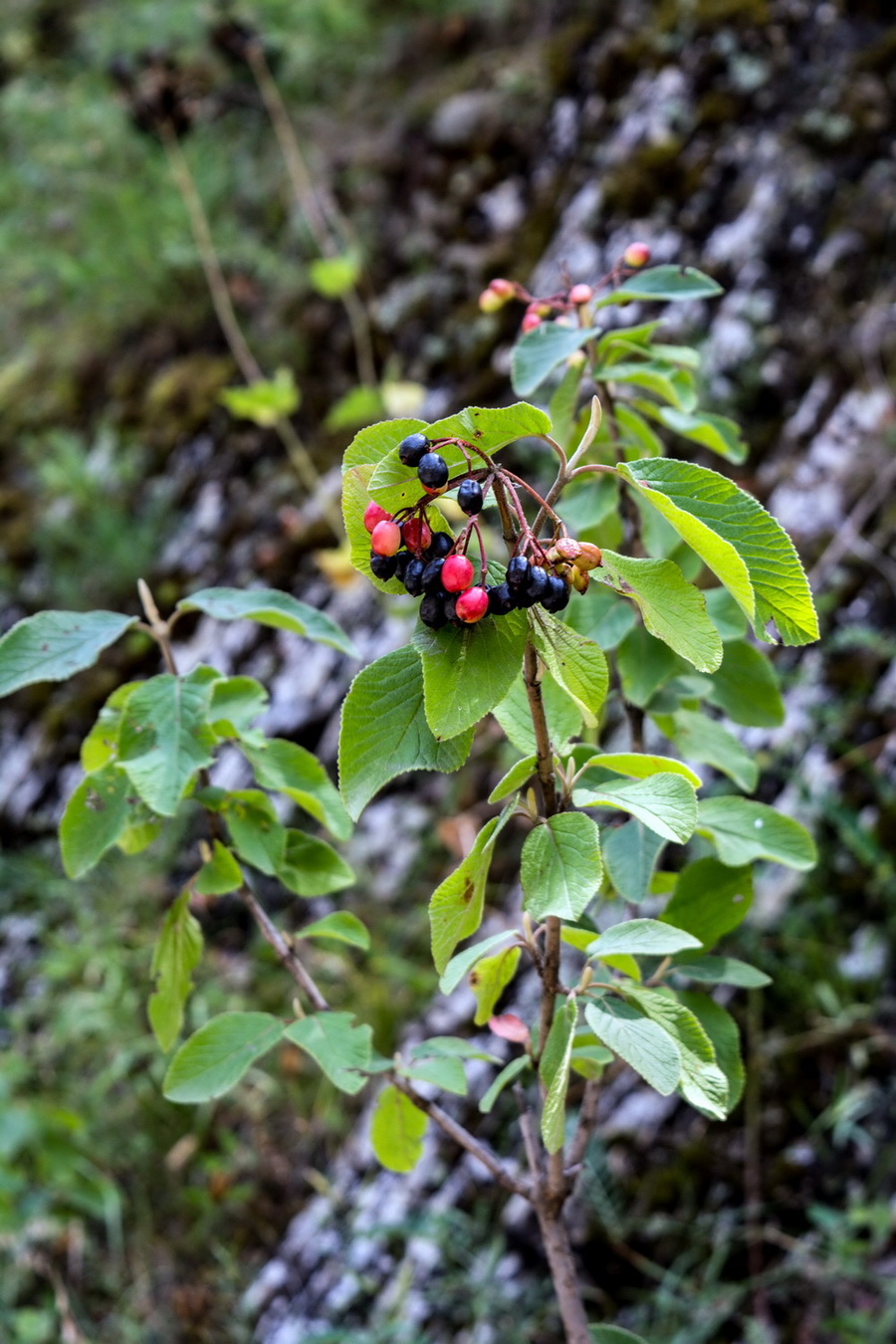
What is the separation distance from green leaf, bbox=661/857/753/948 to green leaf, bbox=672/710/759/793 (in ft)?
0.37

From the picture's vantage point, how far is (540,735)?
717 millimetres

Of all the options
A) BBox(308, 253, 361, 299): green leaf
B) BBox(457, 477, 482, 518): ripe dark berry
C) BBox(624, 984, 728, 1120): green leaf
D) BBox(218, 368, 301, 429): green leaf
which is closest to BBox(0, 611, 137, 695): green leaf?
BBox(457, 477, 482, 518): ripe dark berry

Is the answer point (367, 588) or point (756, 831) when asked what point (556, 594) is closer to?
point (756, 831)

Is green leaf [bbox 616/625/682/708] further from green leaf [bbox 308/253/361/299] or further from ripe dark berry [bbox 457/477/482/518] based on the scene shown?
green leaf [bbox 308/253/361/299]

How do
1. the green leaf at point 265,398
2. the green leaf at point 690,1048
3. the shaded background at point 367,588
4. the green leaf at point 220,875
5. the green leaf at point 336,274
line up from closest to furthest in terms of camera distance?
the green leaf at point 690,1048 < the green leaf at point 220,875 < the shaded background at point 367,588 < the green leaf at point 265,398 < the green leaf at point 336,274

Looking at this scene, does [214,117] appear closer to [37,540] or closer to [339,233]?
[339,233]

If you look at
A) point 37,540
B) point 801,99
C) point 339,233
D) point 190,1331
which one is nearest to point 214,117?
point 339,233

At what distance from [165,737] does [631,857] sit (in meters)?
0.43

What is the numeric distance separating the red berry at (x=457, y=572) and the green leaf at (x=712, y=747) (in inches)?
18.3

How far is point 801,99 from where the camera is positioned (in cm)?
261

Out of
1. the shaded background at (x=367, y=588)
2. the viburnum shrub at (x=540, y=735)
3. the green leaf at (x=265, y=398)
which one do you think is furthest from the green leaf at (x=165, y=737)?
the green leaf at (x=265, y=398)

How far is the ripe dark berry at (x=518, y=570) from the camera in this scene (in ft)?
2.03

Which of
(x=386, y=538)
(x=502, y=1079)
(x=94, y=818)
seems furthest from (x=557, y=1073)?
(x=94, y=818)

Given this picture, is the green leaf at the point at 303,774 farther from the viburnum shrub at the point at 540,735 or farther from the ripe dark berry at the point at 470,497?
the ripe dark berry at the point at 470,497
